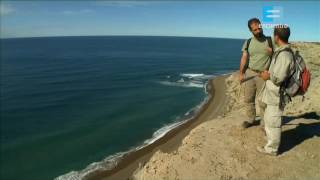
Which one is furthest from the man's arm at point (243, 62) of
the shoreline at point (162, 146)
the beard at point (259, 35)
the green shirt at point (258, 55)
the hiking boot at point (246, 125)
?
the shoreline at point (162, 146)

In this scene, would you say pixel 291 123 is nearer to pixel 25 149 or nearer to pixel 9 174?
pixel 9 174

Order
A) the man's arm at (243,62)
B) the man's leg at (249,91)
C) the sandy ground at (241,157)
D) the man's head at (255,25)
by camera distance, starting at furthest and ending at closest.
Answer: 1. the man's leg at (249,91)
2. the man's arm at (243,62)
3. the man's head at (255,25)
4. the sandy ground at (241,157)

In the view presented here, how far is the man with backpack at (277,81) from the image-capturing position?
24.8 feet

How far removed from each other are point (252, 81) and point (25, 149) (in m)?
22.4

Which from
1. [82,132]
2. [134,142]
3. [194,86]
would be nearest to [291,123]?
[134,142]

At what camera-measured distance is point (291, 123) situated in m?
11.5

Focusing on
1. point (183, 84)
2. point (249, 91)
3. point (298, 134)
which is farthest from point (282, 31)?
point (183, 84)

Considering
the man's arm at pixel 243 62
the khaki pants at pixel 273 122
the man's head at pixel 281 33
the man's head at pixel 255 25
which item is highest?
the man's head at pixel 255 25

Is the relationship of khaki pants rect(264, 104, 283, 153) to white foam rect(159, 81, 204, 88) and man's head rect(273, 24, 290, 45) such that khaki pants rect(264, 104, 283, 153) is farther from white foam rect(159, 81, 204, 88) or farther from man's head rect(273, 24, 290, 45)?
white foam rect(159, 81, 204, 88)

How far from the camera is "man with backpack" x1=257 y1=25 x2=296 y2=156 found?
7.55 m

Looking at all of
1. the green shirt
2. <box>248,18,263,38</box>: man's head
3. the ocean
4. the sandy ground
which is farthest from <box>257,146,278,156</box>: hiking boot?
the ocean

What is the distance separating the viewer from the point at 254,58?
31.0 feet

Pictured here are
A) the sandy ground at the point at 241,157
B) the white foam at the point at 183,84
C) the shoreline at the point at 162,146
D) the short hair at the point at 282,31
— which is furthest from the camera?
the white foam at the point at 183,84

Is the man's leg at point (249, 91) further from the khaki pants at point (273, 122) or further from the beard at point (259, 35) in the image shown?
the khaki pants at point (273, 122)
